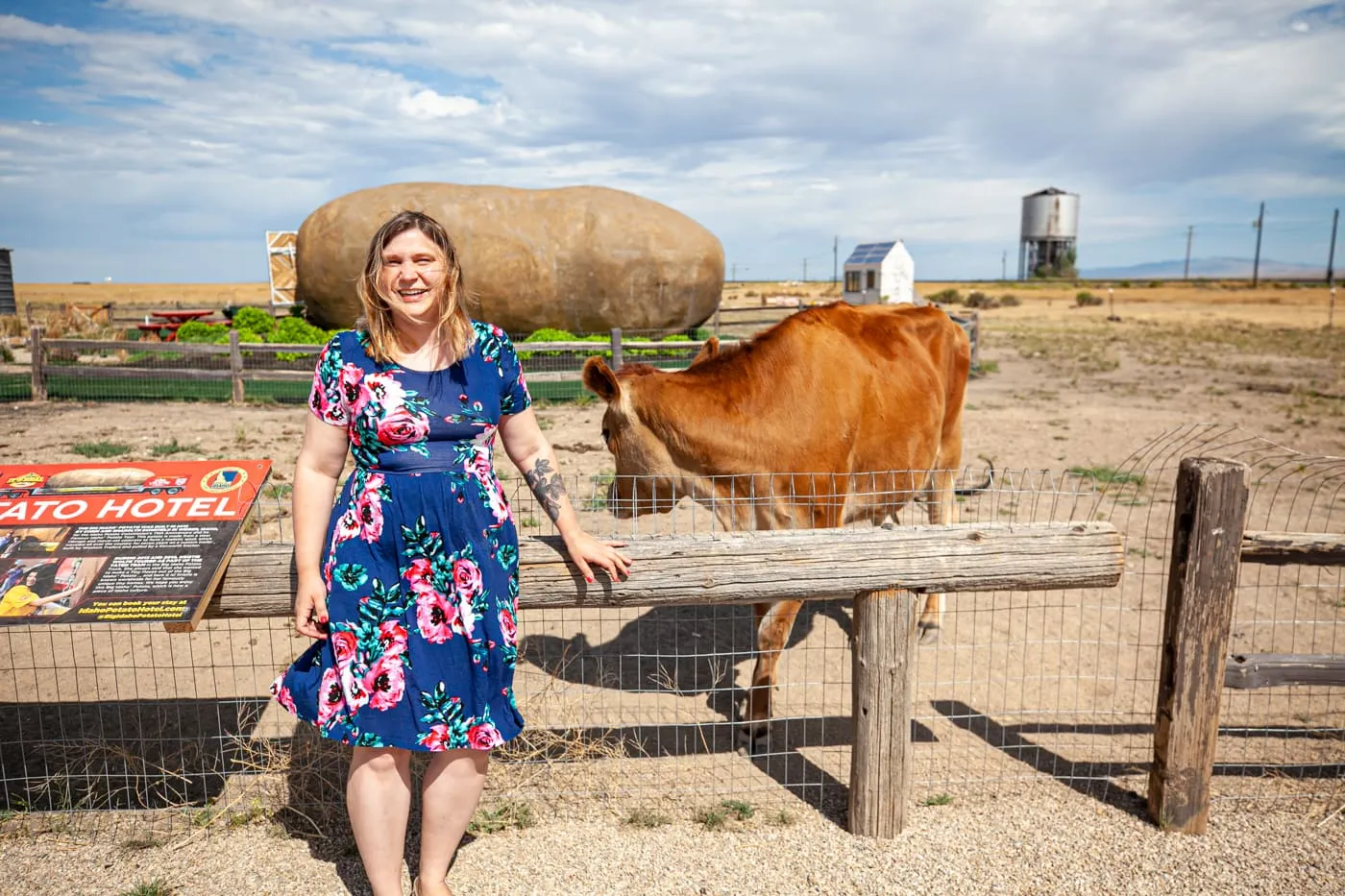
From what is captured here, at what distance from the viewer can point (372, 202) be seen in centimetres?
1598

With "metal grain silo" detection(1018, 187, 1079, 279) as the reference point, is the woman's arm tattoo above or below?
below

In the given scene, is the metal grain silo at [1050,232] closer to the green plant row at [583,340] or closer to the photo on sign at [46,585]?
the green plant row at [583,340]

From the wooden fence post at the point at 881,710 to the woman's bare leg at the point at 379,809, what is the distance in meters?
1.71

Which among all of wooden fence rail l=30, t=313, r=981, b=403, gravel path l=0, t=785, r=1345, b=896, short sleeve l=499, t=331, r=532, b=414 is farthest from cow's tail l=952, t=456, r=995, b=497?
wooden fence rail l=30, t=313, r=981, b=403

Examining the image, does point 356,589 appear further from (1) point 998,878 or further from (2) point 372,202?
(2) point 372,202

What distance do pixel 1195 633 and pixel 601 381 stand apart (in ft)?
8.79

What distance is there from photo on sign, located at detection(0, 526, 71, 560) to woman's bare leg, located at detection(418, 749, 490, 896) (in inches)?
58.9

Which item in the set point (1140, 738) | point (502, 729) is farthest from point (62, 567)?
point (1140, 738)

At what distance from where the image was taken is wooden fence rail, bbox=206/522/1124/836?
3.15m

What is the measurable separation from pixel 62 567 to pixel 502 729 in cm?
156

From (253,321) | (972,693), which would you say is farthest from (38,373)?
(972,693)

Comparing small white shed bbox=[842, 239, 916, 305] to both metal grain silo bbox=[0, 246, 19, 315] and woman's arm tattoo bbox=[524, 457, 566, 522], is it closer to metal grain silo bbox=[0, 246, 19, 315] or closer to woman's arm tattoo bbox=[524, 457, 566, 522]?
woman's arm tattoo bbox=[524, 457, 566, 522]

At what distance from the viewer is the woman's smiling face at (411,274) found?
8.35ft

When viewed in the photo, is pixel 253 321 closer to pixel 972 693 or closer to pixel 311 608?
pixel 972 693
